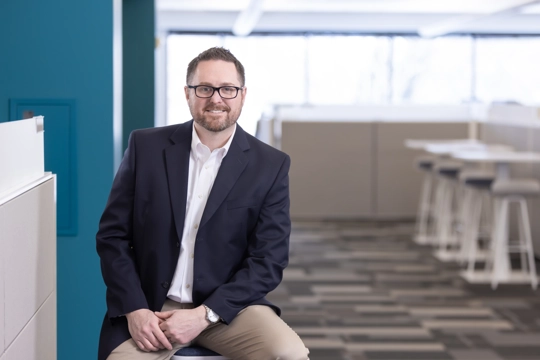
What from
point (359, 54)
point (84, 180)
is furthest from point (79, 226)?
point (359, 54)

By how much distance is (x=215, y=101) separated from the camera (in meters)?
2.28

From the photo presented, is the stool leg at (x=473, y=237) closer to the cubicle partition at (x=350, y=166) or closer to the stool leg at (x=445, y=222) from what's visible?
the stool leg at (x=445, y=222)

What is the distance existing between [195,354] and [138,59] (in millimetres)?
3799

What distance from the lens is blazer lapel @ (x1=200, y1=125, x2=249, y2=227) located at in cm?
229

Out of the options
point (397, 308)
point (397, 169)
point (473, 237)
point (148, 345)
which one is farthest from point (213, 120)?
point (397, 169)

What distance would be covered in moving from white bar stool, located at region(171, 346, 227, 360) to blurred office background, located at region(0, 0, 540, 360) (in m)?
1.01

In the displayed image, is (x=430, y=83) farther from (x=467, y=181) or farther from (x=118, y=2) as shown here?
(x=118, y=2)

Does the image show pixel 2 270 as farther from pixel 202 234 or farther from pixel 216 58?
pixel 216 58

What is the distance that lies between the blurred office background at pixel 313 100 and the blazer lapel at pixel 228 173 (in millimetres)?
853

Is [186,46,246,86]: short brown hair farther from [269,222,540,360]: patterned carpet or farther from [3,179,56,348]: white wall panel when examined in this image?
[269,222,540,360]: patterned carpet

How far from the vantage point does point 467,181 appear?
20.3 ft

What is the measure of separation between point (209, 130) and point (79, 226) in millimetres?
1004

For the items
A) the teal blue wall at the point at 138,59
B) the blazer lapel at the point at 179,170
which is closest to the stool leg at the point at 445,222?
the teal blue wall at the point at 138,59

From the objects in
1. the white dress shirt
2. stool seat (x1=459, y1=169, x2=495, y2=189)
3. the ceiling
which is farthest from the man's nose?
the ceiling
